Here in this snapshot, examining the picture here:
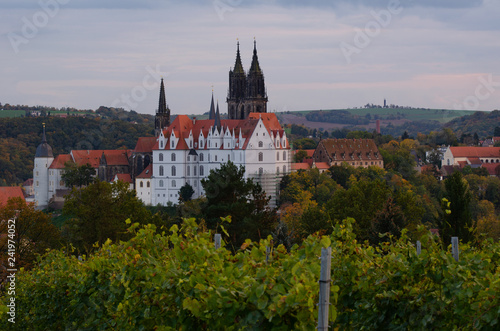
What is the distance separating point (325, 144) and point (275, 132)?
969 inches

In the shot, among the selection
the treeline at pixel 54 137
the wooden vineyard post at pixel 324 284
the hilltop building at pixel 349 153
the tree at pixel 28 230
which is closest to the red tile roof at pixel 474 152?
the hilltop building at pixel 349 153

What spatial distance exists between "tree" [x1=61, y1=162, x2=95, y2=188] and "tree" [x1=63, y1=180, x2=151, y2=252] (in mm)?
63559

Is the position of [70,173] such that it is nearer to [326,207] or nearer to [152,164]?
[152,164]

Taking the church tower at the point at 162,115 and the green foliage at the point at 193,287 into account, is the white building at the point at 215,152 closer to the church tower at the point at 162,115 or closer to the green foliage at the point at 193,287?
the church tower at the point at 162,115

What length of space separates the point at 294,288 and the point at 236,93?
96.5m

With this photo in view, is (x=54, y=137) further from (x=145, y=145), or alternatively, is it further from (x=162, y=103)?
(x=145, y=145)

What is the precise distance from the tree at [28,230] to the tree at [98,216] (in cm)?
231

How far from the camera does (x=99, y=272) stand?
12148mm

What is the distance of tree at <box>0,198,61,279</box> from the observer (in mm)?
31172

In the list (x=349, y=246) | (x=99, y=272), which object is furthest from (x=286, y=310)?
(x=99, y=272)

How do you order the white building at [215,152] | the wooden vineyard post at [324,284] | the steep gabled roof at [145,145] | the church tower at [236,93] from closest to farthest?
1. the wooden vineyard post at [324,284]
2. the white building at [215,152]
3. the steep gabled roof at [145,145]
4. the church tower at [236,93]

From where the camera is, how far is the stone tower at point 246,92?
10006 centimetres

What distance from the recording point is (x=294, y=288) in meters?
7.19

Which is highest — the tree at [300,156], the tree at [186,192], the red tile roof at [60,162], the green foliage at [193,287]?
the tree at [300,156]
